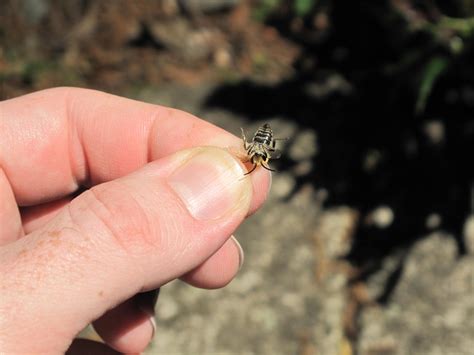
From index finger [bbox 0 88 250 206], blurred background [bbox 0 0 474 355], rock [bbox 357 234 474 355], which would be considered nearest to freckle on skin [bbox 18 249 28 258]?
index finger [bbox 0 88 250 206]

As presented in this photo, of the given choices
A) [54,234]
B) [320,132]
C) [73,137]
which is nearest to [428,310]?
[320,132]

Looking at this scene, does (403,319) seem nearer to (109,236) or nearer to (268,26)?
(109,236)

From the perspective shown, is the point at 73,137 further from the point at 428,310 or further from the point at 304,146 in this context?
the point at 428,310

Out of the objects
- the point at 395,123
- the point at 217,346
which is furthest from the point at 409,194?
the point at 217,346

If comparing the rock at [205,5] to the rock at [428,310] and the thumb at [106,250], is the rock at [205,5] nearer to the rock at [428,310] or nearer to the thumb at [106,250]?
the rock at [428,310]

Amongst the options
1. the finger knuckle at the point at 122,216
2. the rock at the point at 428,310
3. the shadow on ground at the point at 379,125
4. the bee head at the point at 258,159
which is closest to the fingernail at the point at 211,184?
the finger knuckle at the point at 122,216
